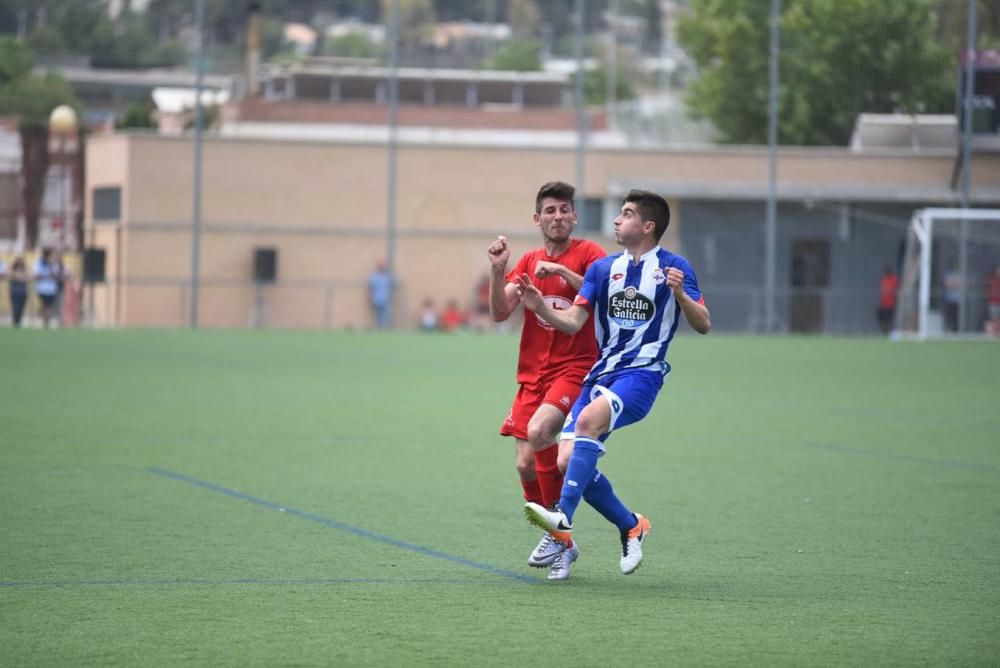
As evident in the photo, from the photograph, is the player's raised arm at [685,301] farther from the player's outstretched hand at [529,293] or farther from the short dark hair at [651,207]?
the player's outstretched hand at [529,293]

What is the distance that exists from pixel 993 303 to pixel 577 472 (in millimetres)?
30287

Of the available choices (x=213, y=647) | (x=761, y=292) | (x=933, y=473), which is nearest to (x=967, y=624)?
(x=213, y=647)

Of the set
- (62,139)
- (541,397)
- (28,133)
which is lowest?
(541,397)

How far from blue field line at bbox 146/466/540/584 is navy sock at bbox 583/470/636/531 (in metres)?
0.48

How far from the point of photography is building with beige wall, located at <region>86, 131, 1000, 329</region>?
3900 centimetres

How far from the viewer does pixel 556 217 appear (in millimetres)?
8086

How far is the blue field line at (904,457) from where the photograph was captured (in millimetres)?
13234

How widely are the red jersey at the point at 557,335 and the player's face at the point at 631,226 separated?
362mm

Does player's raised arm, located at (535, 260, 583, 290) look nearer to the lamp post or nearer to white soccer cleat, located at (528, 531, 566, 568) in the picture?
white soccer cleat, located at (528, 531, 566, 568)

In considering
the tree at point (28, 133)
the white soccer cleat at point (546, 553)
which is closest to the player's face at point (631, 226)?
the white soccer cleat at point (546, 553)

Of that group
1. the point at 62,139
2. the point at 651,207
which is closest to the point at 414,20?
the point at 62,139

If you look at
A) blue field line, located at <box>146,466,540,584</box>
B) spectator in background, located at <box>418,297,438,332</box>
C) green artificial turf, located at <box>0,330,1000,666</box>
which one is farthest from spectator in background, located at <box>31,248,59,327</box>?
blue field line, located at <box>146,466,540,584</box>

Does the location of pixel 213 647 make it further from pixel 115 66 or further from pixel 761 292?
pixel 115 66

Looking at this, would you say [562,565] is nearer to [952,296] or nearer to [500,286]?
[500,286]
